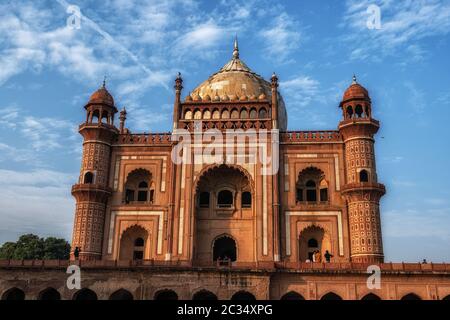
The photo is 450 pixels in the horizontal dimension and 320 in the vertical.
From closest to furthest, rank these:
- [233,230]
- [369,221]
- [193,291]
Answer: [193,291]
[369,221]
[233,230]

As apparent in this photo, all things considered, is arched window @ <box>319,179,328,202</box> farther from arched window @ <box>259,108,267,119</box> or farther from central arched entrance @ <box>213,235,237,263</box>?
central arched entrance @ <box>213,235,237,263</box>

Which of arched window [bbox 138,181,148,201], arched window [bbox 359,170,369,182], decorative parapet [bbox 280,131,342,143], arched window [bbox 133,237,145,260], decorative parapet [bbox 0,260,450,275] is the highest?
decorative parapet [bbox 280,131,342,143]

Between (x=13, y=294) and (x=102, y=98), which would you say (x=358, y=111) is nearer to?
(x=102, y=98)

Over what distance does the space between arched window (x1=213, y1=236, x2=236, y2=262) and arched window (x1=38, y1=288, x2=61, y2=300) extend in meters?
9.59

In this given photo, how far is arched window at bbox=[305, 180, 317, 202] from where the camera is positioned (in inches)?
1298

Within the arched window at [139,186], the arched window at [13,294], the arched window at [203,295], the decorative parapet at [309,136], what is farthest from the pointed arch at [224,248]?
the arched window at [13,294]

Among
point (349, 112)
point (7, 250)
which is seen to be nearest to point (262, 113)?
point (349, 112)

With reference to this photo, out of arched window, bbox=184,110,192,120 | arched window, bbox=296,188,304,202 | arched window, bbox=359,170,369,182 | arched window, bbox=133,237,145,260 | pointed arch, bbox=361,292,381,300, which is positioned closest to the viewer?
pointed arch, bbox=361,292,381,300

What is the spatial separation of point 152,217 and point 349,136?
13431 millimetres

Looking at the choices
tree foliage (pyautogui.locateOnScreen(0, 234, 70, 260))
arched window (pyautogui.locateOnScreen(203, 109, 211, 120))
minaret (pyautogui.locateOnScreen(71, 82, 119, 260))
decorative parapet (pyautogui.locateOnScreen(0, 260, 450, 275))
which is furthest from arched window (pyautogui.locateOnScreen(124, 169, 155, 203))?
tree foliage (pyautogui.locateOnScreen(0, 234, 70, 260))

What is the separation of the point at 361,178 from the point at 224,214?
28.7 feet

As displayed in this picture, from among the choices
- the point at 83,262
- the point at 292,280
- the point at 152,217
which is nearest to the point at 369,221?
the point at 292,280
